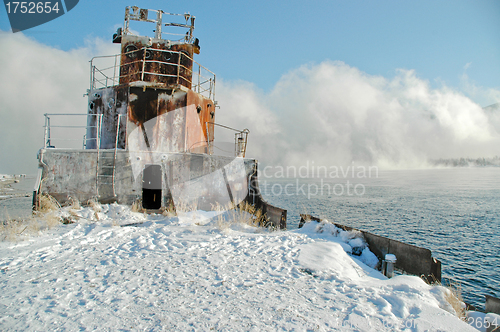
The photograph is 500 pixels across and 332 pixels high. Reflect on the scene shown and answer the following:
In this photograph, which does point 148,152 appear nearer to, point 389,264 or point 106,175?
point 106,175

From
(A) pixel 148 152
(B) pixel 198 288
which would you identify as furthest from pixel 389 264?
(A) pixel 148 152

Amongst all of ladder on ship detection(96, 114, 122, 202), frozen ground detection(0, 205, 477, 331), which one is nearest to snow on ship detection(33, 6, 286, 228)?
ladder on ship detection(96, 114, 122, 202)

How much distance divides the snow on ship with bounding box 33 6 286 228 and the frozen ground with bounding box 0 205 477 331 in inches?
111

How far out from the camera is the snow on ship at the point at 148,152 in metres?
8.91

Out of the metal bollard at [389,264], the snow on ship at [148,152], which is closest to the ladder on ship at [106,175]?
the snow on ship at [148,152]

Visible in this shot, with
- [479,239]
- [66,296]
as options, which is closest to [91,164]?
[66,296]

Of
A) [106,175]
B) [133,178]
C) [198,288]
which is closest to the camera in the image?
[198,288]

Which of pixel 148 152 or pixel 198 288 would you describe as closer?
pixel 198 288

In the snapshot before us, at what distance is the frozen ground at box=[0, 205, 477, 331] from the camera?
3.01m

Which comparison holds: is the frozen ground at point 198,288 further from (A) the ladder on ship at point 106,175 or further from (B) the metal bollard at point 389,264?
(A) the ladder on ship at point 106,175

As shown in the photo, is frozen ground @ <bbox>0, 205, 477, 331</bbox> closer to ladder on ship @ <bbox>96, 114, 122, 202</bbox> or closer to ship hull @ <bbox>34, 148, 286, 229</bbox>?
ladder on ship @ <bbox>96, 114, 122, 202</bbox>

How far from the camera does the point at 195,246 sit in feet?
18.8

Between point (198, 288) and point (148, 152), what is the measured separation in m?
6.58

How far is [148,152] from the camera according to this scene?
30.2ft
